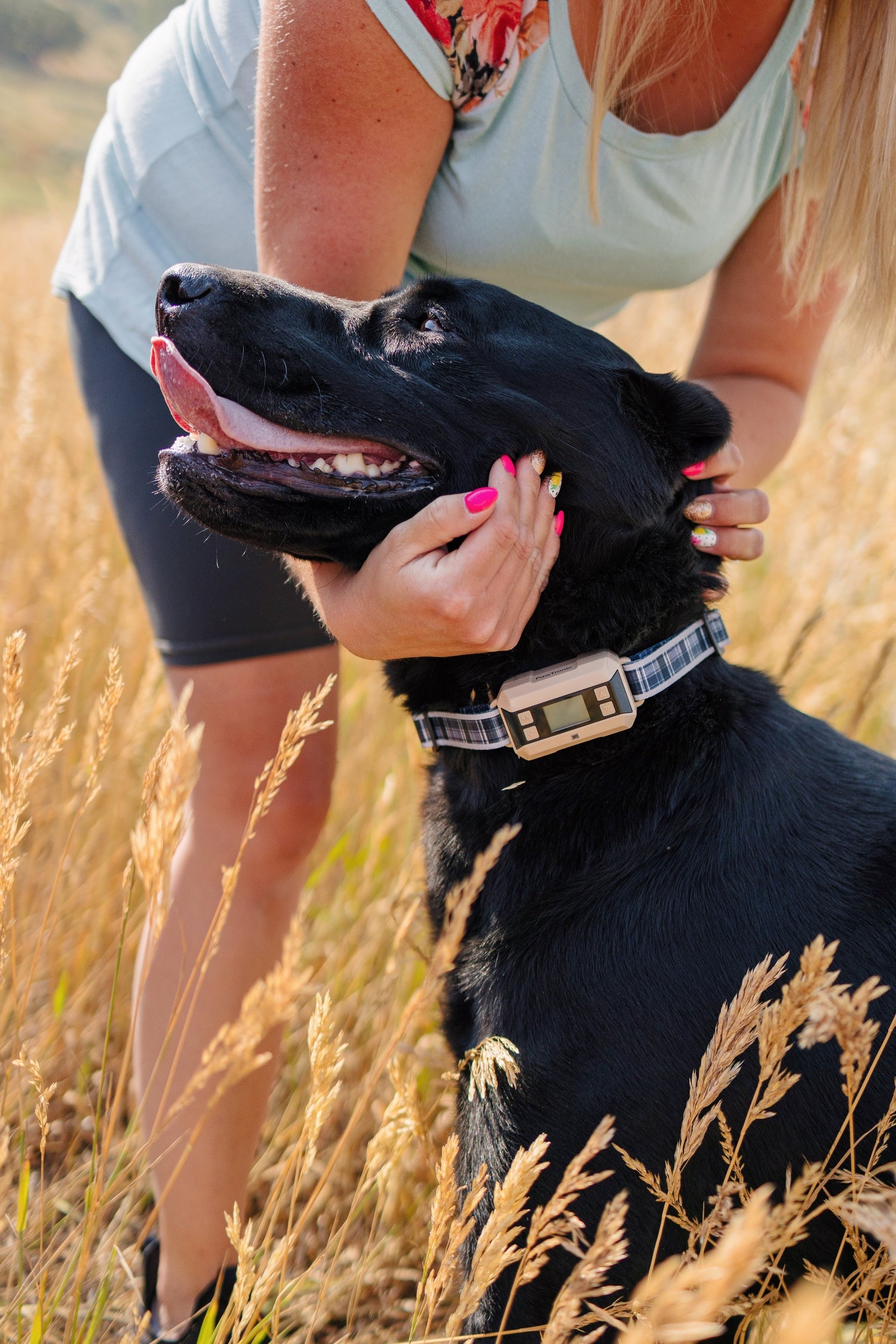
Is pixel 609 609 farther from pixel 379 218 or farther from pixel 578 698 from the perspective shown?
pixel 379 218

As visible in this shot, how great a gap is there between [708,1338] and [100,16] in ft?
84.7

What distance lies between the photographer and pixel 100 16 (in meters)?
20.9

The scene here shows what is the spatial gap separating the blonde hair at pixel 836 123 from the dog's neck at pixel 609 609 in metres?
0.57

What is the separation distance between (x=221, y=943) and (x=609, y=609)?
90cm

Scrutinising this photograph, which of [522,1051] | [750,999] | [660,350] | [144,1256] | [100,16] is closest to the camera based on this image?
[750,999]

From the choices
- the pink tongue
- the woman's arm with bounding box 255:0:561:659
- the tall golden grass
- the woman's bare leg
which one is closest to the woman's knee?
the woman's bare leg

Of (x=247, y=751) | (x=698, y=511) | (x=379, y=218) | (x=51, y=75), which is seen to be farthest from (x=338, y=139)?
(x=51, y=75)

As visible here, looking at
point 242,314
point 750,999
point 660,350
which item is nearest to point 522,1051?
point 750,999

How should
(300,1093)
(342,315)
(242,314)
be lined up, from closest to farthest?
(242,314) < (342,315) < (300,1093)

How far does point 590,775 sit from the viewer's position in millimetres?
1529

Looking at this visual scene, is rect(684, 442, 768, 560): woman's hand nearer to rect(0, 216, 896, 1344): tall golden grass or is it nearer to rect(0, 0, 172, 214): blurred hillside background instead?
rect(0, 216, 896, 1344): tall golden grass

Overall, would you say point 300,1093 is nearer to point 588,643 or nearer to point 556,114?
point 588,643

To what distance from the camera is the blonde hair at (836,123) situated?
1.47 m

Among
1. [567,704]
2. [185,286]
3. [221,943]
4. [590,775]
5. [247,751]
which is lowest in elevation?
[221,943]
